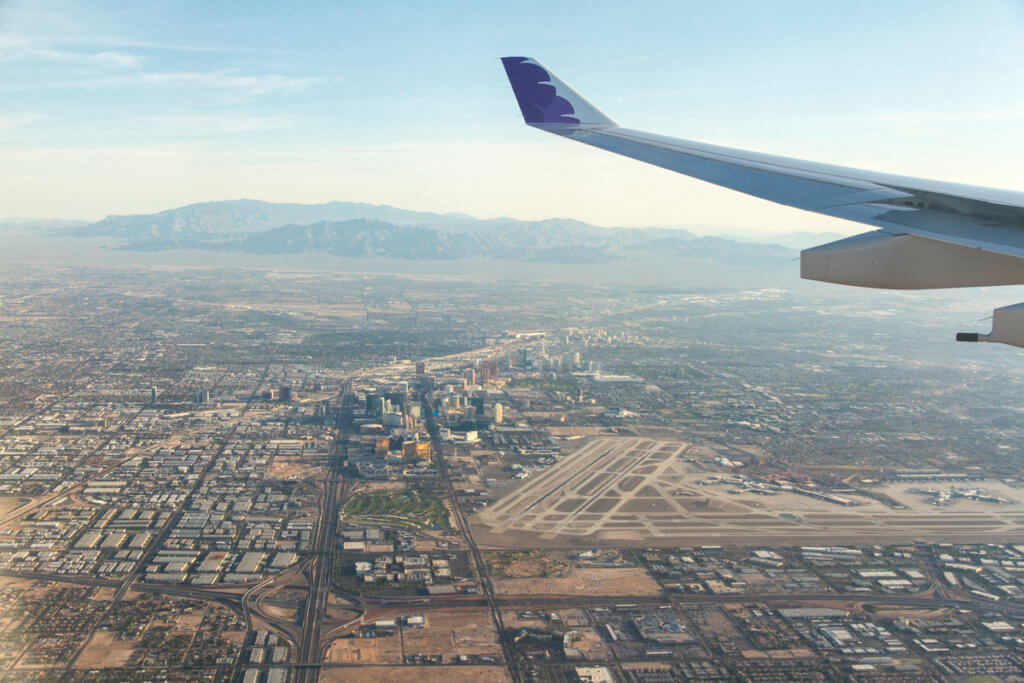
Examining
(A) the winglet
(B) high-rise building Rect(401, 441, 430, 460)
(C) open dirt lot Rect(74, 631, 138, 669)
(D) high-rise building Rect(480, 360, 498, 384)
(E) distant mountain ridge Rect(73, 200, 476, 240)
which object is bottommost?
(C) open dirt lot Rect(74, 631, 138, 669)

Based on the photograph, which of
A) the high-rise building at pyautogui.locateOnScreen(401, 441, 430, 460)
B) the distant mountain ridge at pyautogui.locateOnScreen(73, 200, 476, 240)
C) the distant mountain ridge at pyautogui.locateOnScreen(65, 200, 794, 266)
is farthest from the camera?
the distant mountain ridge at pyautogui.locateOnScreen(73, 200, 476, 240)

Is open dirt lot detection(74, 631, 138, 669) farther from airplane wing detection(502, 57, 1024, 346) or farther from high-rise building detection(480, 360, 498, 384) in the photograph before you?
high-rise building detection(480, 360, 498, 384)

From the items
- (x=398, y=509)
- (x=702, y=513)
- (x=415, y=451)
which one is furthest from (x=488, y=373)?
(x=702, y=513)

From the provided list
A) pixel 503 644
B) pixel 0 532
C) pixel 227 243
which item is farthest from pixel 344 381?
pixel 227 243

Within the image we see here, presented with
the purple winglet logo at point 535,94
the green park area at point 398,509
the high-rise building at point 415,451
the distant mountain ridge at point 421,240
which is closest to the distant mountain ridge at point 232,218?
the distant mountain ridge at point 421,240

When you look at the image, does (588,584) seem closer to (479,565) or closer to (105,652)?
(479,565)

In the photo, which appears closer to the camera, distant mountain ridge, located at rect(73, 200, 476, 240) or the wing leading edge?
the wing leading edge

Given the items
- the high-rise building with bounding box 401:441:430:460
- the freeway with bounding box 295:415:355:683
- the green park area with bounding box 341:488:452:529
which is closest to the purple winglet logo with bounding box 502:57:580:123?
the freeway with bounding box 295:415:355:683
